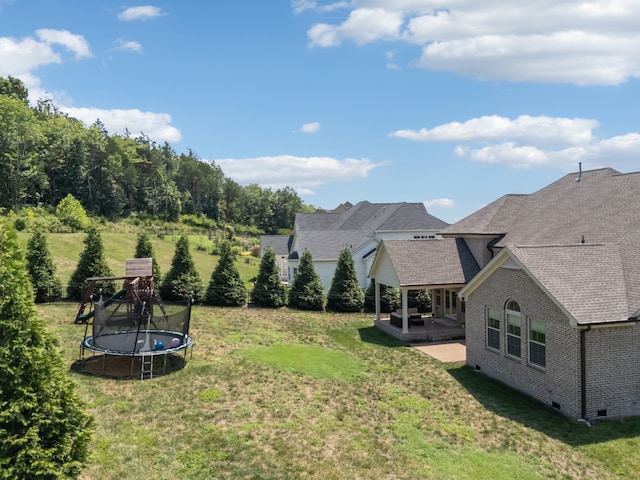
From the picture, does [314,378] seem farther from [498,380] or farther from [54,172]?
[54,172]

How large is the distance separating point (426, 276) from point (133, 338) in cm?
1272

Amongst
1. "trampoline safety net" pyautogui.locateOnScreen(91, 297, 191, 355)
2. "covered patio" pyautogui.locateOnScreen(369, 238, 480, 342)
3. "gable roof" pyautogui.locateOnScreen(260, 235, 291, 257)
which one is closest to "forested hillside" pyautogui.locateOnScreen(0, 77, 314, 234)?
"gable roof" pyautogui.locateOnScreen(260, 235, 291, 257)

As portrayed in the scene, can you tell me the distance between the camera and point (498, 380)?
15062mm

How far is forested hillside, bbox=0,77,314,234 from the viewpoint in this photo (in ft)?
196

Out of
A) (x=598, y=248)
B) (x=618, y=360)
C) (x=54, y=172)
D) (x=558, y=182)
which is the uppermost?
(x=54, y=172)

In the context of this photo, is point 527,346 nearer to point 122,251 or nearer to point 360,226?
point 360,226

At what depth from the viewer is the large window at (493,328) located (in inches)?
599

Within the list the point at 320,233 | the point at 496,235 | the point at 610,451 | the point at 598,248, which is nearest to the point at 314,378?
the point at 610,451

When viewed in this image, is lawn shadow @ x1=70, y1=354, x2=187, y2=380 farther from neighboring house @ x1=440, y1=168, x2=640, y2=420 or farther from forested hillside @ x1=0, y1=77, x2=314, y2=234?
forested hillside @ x1=0, y1=77, x2=314, y2=234

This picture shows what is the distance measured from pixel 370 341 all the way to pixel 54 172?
65105 millimetres

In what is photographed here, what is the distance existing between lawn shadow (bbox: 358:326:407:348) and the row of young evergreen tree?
439 centimetres

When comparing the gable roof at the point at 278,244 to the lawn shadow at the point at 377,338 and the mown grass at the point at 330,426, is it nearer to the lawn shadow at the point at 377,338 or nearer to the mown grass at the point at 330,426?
the lawn shadow at the point at 377,338

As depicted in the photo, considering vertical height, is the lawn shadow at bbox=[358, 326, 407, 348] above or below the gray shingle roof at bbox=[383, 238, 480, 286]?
below

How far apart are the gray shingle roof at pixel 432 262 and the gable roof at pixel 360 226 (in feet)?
45.9
